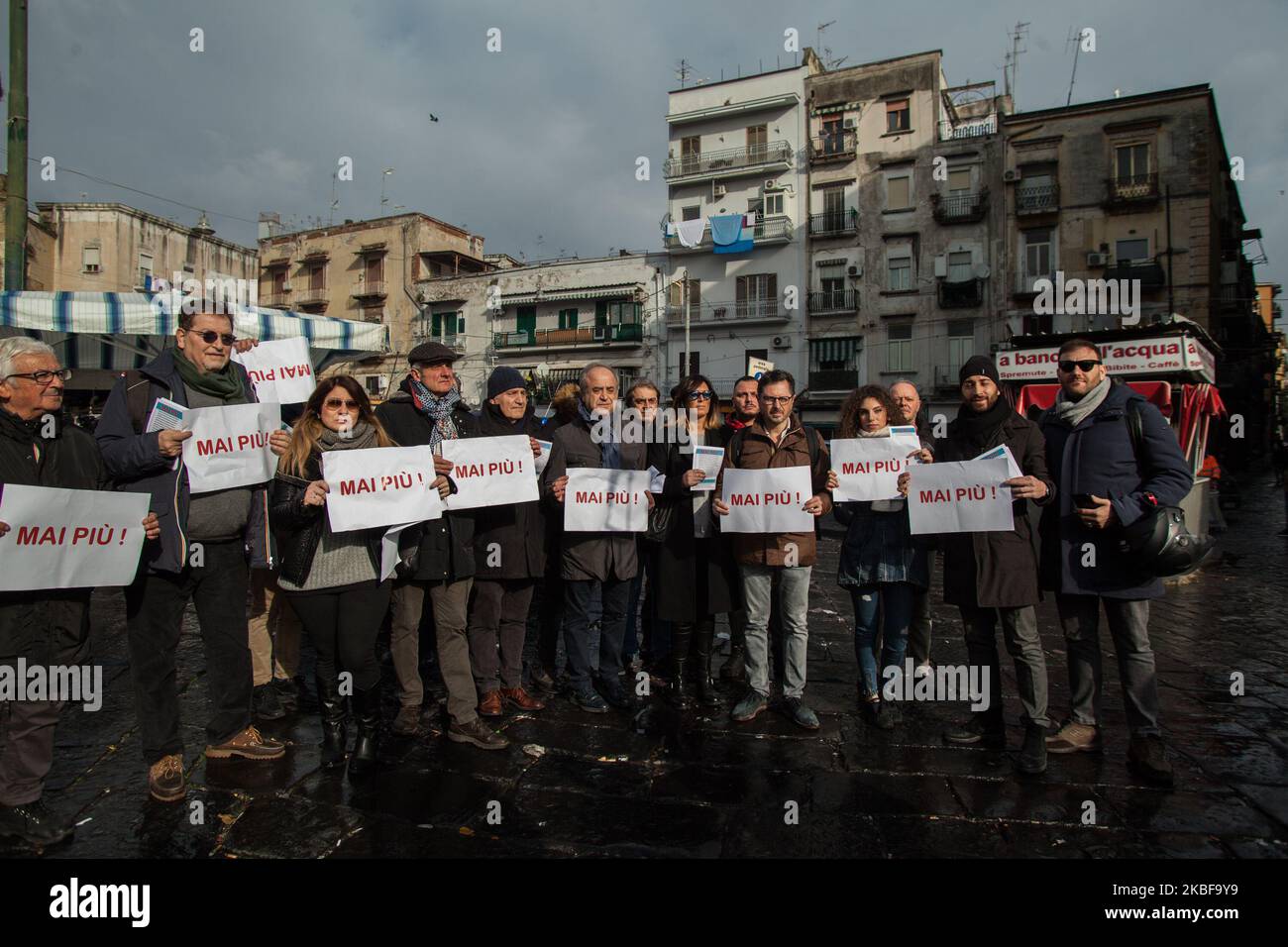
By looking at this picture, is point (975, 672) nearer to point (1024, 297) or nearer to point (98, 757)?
point (98, 757)

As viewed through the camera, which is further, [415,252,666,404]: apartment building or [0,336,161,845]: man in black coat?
[415,252,666,404]: apartment building

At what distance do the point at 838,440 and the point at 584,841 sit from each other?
8.57 feet

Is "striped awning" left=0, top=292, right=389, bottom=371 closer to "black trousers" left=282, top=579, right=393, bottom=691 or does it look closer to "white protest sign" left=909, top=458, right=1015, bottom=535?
"black trousers" left=282, top=579, right=393, bottom=691

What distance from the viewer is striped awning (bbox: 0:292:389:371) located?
21.5 feet

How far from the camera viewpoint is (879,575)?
14.4 feet

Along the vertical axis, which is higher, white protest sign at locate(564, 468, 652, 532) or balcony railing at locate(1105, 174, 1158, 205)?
balcony railing at locate(1105, 174, 1158, 205)

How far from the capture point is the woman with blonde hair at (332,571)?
3578mm

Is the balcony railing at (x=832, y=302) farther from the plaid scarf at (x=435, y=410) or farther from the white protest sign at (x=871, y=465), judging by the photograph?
the plaid scarf at (x=435, y=410)

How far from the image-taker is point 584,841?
3.05 metres

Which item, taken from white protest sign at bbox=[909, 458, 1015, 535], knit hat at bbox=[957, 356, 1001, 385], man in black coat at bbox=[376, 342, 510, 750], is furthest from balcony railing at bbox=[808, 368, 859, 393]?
man in black coat at bbox=[376, 342, 510, 750]

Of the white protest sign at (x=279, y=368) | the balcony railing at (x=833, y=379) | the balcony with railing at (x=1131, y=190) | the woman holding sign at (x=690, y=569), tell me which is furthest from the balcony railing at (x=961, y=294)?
the white protest sign at (x=279, y=368)

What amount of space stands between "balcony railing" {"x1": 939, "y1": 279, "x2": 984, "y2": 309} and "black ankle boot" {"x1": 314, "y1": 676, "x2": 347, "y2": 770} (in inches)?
A: 1264

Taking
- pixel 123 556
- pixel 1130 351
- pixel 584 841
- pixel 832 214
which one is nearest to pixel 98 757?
pixel 123 556

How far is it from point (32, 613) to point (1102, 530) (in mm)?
4985
